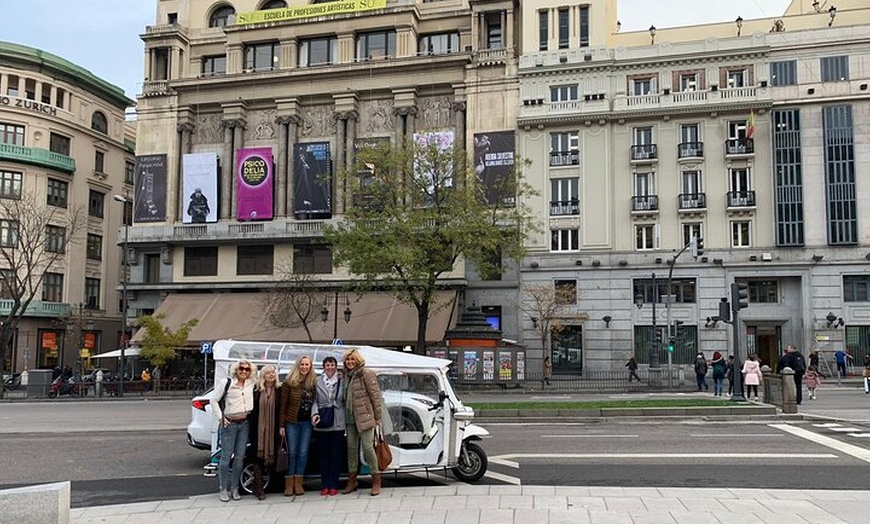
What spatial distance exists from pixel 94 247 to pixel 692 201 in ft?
147

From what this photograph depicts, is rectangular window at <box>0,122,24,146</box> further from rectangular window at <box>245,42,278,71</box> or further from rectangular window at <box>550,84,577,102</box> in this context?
rectangular window at <box>550,84,577,102</box>

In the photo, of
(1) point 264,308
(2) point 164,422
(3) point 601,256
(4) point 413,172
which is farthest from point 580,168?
(2) point 164,422

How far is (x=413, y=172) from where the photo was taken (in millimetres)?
34781

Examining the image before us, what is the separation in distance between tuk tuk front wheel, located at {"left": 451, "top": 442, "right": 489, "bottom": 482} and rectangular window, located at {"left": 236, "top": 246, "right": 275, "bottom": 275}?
38.4 meters

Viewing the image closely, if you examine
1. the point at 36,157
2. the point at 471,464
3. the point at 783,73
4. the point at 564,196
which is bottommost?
the point at 471,464

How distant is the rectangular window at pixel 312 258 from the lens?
46000 millimetres

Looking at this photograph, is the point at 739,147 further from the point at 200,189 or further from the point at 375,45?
the point at 200,189

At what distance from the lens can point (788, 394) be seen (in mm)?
19250

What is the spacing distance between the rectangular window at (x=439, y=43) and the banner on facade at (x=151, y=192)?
735 inches

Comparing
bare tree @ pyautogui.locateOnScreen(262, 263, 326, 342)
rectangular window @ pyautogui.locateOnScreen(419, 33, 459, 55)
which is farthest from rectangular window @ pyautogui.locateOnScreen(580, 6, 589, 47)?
bare tree @ pyautogui.locateOnScreen(262, 263, 326, 342)

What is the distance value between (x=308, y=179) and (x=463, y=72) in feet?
37.9

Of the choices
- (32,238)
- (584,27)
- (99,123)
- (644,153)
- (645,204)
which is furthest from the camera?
(99,123)

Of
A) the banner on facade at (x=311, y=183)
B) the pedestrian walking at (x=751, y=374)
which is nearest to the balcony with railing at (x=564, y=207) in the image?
the banner on facade at (x=311, y=183)

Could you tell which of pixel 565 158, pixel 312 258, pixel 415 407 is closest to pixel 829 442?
pixel 415 407
